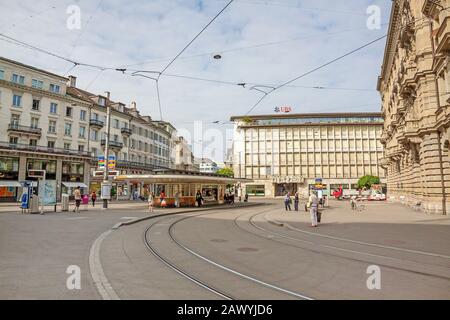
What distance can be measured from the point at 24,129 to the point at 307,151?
187 ft

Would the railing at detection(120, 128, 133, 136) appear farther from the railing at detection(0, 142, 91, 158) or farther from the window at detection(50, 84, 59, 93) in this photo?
the window at detection(50, 84, 59, 93)

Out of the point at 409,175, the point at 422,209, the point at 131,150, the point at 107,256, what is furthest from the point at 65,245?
the point at 131,150

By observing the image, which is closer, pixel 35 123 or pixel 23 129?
pixel 23 129

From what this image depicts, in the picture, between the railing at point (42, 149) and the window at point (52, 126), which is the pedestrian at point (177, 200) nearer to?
the railing at point (42, 149)

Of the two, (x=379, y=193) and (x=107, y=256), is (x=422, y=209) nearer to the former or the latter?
(x=107, y=256)

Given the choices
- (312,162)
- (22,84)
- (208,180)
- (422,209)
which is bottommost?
(422,209)

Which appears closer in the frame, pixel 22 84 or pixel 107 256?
pixel 107 256

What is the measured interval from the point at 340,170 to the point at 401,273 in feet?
227

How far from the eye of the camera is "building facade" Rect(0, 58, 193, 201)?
39.8 meters

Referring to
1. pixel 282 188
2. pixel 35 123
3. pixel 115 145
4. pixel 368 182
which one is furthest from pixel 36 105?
pixel 368 182

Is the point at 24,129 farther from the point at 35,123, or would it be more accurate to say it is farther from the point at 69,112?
the point at 69,112

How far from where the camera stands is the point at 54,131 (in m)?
45.5

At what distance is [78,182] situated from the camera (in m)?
47.5

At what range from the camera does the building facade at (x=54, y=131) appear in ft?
131
